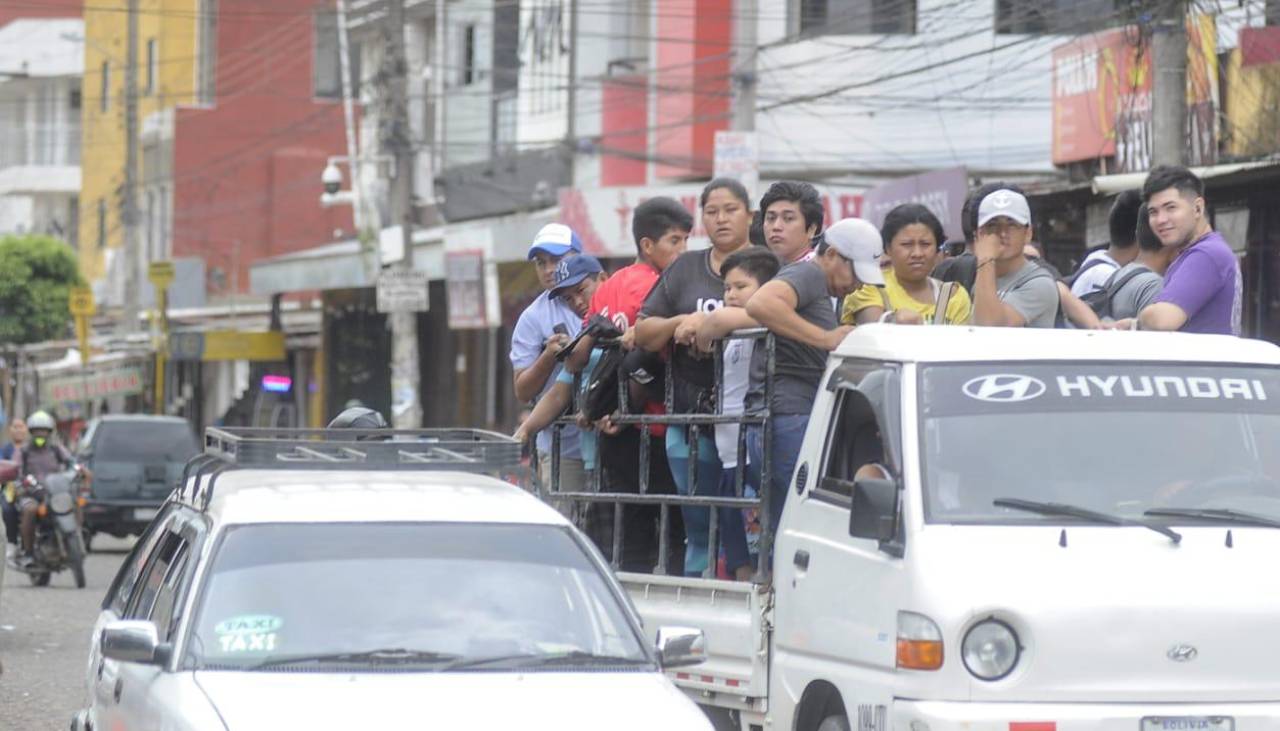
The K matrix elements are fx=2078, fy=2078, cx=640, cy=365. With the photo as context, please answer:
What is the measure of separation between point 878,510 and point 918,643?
453 mm

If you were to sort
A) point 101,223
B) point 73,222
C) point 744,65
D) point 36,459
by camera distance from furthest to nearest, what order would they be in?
1. point 73,222
2. point 101,223
3. point 744,65
4. point 36,459

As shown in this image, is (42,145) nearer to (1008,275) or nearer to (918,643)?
(1008,275)

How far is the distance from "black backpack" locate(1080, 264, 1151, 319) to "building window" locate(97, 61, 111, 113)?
5210 cm

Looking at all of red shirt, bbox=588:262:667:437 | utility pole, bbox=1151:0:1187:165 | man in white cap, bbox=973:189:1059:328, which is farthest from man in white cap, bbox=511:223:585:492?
utility pole, bbox=1151:0:1187:165

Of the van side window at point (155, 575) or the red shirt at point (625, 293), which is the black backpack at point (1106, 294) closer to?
the red shirt at point (625, 293)

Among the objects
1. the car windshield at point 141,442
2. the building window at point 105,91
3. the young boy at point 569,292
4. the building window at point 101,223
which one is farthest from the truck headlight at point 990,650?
the building window at point 101,223

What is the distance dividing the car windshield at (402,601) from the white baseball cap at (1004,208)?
2.43 m

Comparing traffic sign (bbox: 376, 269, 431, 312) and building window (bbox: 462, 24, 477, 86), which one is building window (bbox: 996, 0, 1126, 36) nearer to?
traffic sign (bbox: 376, 269, 431, 312)

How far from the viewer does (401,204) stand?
2748cm

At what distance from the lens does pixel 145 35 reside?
55125mm

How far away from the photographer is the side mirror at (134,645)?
6039mm

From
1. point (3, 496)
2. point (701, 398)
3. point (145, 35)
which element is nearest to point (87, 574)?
point (3, 496)

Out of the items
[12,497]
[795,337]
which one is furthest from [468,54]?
[795,337]

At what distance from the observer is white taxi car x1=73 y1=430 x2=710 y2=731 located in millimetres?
5824
